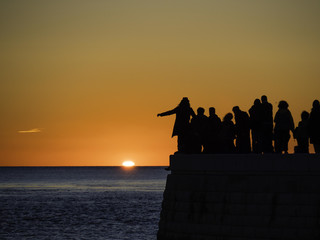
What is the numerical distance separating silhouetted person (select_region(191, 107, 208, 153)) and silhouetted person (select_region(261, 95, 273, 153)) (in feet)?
5.92

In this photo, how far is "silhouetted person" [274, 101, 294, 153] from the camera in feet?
76.0

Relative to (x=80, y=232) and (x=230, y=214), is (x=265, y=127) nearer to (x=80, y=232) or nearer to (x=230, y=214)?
(x=230, y=214)

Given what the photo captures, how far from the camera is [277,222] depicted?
2088 cm

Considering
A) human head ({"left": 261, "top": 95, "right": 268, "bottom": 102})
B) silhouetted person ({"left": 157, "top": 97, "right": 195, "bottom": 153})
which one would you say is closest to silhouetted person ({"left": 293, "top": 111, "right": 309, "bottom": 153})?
human head ({"left": 261, "top": 95, "right": 268, "bottom": 102})

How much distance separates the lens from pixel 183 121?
953 inches

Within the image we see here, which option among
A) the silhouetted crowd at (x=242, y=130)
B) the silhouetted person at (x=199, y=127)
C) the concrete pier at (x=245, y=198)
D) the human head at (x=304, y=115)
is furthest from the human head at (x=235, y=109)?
the concrete pier at (x=245, y=198)

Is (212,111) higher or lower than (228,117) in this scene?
higher

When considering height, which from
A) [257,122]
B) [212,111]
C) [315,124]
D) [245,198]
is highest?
[212,111]

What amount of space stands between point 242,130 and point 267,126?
2.55 ft

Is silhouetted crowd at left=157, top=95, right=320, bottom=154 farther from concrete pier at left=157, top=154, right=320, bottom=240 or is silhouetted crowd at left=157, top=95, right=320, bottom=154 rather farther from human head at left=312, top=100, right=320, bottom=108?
concrete pier at left=157, top=154, right=320, bottom=240

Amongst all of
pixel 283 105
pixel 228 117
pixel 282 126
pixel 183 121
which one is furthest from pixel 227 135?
pixel 283 105

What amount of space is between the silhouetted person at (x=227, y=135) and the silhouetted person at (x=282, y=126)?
139 centimetres

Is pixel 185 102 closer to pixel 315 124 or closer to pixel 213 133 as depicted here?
pixel 213 133

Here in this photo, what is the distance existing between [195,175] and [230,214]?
1.88 metres
